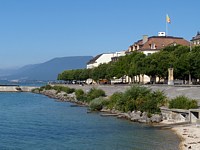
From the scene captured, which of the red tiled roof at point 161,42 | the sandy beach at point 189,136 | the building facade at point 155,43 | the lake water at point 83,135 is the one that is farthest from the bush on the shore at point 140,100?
the red tiled roof at point 161,42

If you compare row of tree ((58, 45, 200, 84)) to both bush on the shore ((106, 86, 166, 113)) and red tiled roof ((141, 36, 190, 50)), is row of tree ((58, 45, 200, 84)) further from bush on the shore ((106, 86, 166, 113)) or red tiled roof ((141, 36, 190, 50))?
bush on the shore ((106, 86, 166, 113))

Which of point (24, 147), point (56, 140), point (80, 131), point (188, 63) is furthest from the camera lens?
point (188, 63)

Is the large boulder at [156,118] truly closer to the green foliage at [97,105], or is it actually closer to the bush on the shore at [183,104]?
the bush on the shore at [183,104]

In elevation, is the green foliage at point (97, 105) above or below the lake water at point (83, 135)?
above

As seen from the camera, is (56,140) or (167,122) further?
(167,122)

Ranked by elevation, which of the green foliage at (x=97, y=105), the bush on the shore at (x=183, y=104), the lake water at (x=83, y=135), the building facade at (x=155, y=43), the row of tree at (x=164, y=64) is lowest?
the lake water at (x=83, y=135)

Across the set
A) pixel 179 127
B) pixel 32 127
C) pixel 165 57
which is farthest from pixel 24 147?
pixel 165 57

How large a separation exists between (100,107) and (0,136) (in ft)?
97.5

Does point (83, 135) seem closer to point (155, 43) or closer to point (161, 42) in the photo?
point (155, 43)

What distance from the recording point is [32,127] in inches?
1969

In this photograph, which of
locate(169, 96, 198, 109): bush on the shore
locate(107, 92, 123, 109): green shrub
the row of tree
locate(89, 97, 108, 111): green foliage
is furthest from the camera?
the row of tree

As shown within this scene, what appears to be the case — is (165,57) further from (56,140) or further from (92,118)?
(56,140)

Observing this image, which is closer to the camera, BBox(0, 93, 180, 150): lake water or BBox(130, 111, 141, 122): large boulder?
BBox(0, 93, 180, 150): lake water

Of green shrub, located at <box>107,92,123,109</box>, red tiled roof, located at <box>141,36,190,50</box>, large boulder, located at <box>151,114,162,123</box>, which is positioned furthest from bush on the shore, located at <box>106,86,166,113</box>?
red tiled roof, located at <box>141,36,190,50</box>
